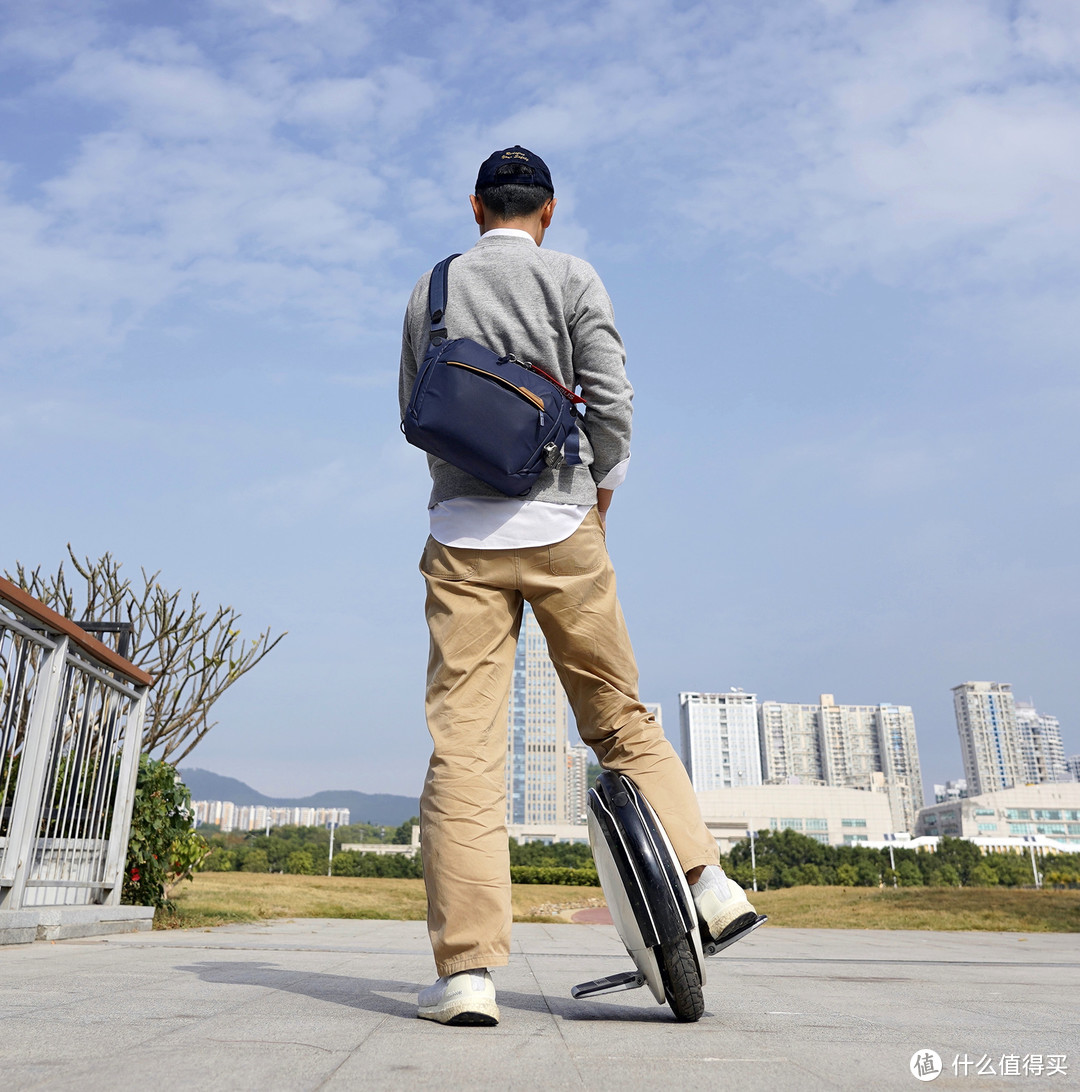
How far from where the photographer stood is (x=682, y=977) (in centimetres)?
161

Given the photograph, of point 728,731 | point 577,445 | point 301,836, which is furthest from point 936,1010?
point 728,731

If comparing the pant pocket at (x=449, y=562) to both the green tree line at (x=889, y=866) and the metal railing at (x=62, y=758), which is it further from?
the green tree line at (x=889, y=866)

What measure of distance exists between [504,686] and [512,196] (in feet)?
3.86

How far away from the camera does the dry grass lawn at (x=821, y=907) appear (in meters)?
8.51

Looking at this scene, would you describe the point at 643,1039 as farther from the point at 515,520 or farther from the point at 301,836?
the point at 301,836

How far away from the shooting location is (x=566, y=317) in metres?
2.04

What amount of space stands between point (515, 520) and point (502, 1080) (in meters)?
1.09

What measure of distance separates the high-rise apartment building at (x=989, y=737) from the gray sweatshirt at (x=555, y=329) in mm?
151313

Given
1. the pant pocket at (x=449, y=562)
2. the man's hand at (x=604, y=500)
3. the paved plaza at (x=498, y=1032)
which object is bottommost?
the paved plaza at (x=498, y=1032)

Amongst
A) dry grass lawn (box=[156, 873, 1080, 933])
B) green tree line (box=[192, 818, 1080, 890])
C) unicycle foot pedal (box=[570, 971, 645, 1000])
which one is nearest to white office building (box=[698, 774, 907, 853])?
green tree line (box=[192, 818, 1080, 890])

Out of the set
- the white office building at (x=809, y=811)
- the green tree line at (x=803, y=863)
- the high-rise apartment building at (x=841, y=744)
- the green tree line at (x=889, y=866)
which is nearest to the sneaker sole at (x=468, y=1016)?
the green tree line at (x=803, y=863)

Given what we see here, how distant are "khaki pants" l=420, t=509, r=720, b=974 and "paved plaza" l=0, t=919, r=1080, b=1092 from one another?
1.07ft

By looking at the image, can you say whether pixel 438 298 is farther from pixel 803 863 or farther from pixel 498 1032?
pixel 803 863

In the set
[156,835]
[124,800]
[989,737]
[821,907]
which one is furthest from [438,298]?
[989,737]
